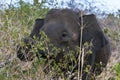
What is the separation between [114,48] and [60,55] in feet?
13.2

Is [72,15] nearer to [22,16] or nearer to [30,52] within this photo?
[30,52]

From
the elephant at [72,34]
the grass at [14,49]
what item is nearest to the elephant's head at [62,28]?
the elephant at [72,34]

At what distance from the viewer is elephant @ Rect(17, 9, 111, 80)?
18.3 ft

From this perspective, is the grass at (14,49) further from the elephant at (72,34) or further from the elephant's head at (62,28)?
the elephant's head at (62,28)

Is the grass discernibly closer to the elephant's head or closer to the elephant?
the elephant

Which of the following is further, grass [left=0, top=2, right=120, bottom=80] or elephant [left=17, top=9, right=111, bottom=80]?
elephant [left=17, top=9, right=111, bottom=80]

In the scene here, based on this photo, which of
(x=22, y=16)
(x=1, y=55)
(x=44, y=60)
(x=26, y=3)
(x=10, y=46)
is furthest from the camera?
(x=26, y=3)

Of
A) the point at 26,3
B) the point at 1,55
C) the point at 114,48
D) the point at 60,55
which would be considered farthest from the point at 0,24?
the point at 114,48

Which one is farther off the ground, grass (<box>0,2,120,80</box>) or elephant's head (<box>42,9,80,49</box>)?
elephant's head (<box>42,9,80,49</box>)

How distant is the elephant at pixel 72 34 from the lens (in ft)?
18.3

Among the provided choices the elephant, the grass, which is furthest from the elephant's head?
the grass

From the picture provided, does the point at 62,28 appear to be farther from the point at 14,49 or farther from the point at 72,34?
the point at 14,49

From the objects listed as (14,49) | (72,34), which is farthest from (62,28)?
(14,49)

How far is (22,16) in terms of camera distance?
321 inches
